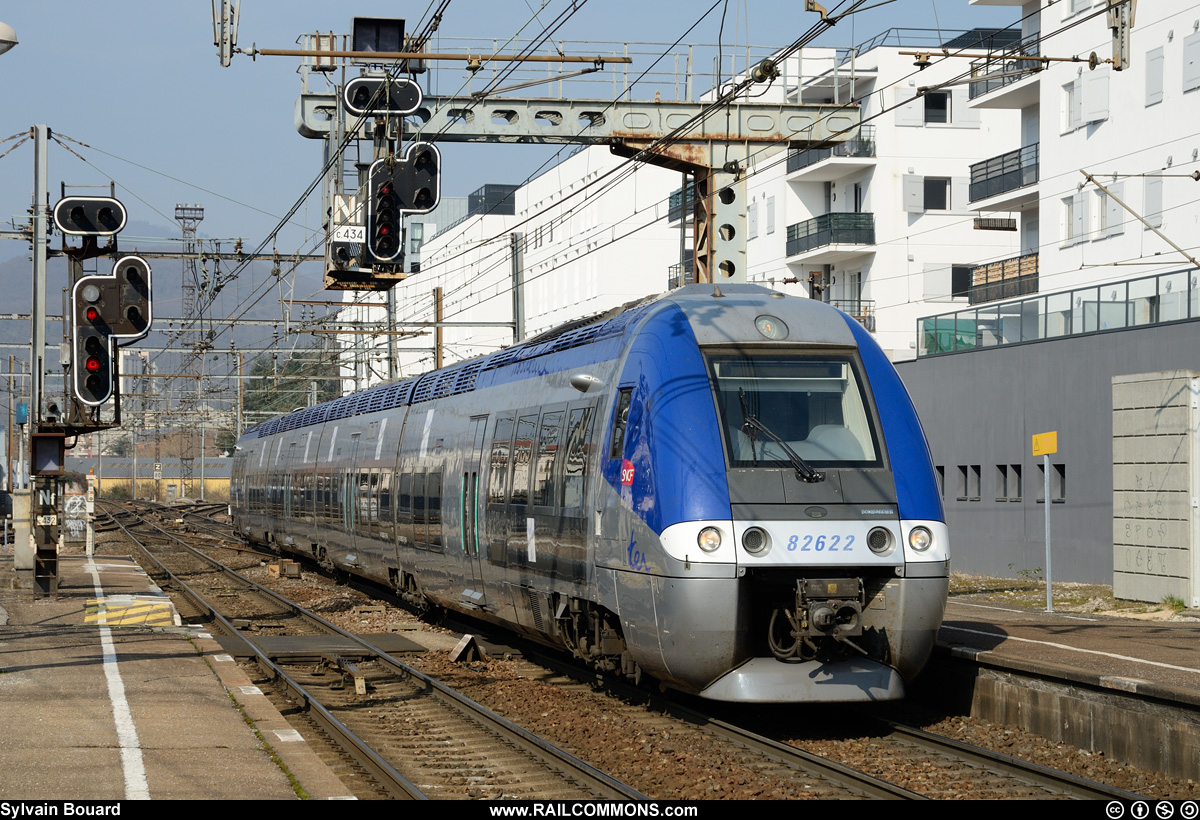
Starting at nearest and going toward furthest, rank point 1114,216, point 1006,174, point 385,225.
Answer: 1. point 385,225
2. point 1114,216
3. point 1006,174

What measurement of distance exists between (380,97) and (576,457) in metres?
9.01

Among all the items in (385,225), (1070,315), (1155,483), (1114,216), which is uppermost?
(1114,216)

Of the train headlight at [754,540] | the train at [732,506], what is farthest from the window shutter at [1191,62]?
the train headlight at [754,540]

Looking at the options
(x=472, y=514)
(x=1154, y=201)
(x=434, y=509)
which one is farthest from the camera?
(x=1154, y=201)

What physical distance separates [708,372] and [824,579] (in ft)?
6.36

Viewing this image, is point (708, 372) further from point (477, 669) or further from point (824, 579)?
point (477, 669)

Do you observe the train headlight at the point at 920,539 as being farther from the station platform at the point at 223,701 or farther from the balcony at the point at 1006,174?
the balcony at the point at 1006,174

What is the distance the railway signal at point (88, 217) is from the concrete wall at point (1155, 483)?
1498 cm

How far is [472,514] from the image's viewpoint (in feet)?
53.9

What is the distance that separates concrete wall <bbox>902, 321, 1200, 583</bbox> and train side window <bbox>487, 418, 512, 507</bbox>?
12.8 metres

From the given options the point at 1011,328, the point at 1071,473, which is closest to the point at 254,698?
the point at 1071,473

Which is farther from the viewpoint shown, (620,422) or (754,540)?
(620,422)

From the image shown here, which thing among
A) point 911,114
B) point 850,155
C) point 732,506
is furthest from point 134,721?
point 911,114

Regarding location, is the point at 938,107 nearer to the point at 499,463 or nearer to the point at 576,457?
the point at 499,463
